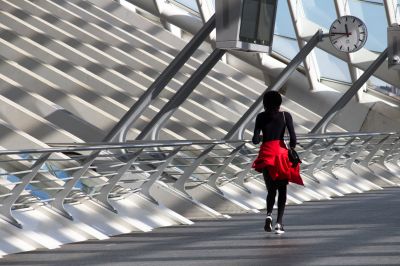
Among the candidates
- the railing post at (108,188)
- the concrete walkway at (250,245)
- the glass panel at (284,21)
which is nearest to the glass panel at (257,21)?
the concrete walkway at (250,245)

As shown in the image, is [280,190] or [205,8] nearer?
[280,190]

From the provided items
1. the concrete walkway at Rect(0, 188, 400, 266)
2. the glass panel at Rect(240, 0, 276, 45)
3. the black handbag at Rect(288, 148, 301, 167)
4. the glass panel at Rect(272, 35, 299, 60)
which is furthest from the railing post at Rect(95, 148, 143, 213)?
the glass panel at Rect(272, 35, 299, 60)

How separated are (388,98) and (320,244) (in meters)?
22.4

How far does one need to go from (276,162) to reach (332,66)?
20710mm

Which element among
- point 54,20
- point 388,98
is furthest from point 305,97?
point 54,20

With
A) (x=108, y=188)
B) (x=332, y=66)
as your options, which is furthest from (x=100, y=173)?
(x=332, y=66)

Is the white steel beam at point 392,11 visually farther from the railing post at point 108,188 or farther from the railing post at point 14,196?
the railing post at point 14,196

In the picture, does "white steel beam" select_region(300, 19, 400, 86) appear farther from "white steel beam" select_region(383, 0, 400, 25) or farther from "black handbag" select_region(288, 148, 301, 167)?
"black handbag" select_region(288, 148, 301, 167)

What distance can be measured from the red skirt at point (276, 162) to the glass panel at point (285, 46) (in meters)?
19.3

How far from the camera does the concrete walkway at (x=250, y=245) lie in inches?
408

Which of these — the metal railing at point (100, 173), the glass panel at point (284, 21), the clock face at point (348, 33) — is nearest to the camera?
the metal railing at point (100, 173)

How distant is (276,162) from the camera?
12.8 meters

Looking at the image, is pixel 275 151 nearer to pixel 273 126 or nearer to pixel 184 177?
pixel 273 126

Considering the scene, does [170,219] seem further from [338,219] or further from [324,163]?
[324,163]
